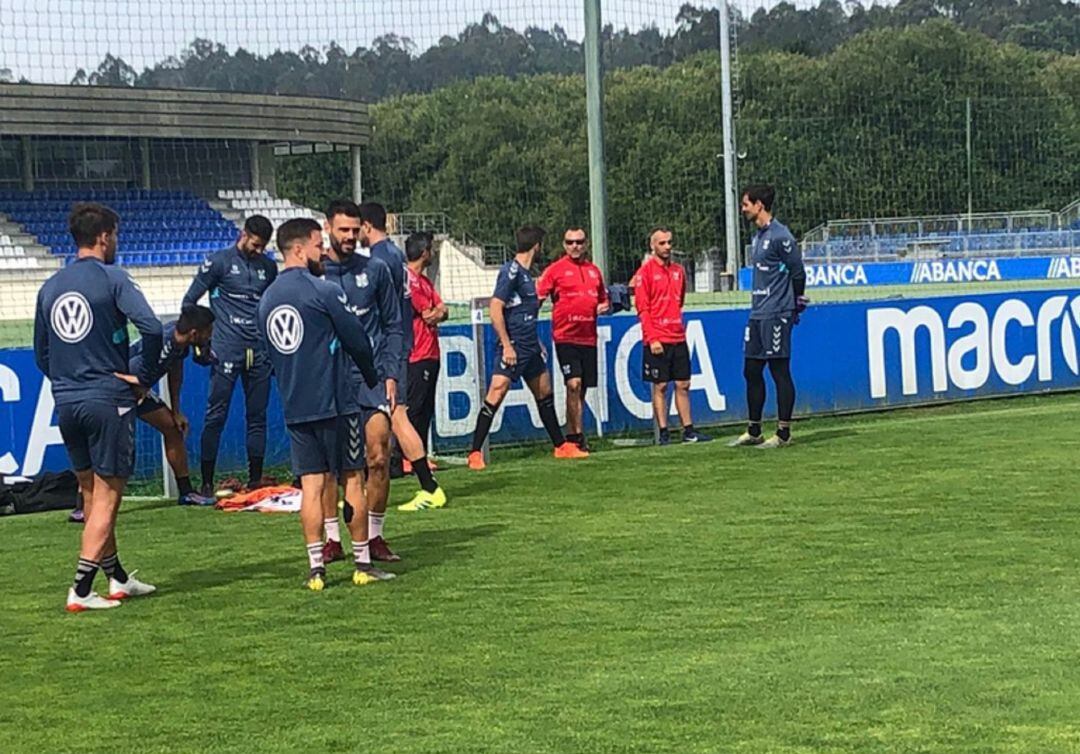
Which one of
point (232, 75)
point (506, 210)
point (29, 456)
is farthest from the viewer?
point (506, 210)

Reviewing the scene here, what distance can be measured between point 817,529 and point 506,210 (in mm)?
8288

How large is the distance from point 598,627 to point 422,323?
570 centimetres

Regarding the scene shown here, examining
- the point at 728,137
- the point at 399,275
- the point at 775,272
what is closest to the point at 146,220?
the point at 728,137

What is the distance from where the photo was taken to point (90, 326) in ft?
25.9

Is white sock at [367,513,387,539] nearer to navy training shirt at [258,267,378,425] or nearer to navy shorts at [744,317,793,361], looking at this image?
navy training shirt at [258,267,378,425]

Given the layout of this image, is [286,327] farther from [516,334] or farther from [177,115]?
[177,115]

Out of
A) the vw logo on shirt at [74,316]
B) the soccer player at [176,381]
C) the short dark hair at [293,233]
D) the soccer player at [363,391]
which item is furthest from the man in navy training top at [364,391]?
the vw logo on shirt at [74,316]

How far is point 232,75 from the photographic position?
50.7ft

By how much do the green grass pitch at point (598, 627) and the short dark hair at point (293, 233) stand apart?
5.53 feet

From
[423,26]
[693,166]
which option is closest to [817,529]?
[423,26]

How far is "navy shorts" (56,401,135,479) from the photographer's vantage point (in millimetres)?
7961

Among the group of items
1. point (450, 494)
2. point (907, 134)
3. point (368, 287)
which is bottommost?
point (450, 494)

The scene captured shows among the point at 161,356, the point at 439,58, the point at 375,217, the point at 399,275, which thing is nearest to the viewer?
the point at 161,356

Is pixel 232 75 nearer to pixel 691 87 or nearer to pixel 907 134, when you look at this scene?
pixel 691 87
